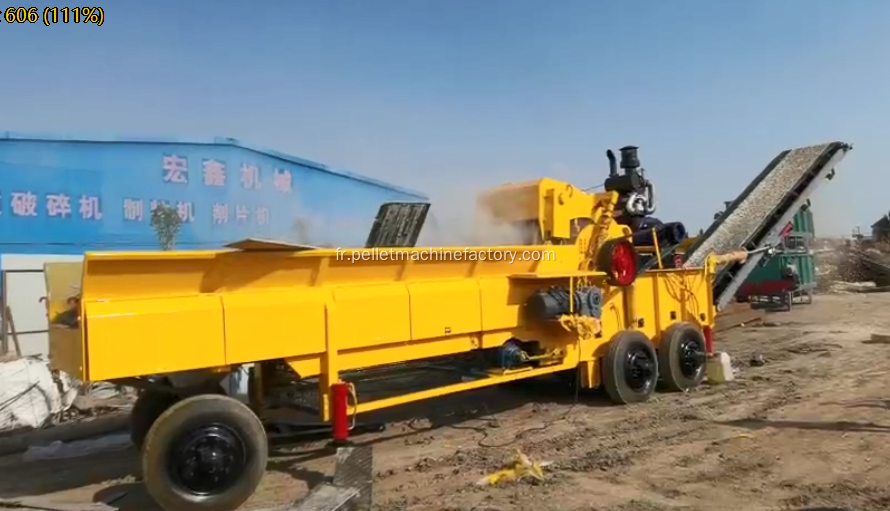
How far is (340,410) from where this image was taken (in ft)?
17.2

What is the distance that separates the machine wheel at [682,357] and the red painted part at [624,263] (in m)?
1.08

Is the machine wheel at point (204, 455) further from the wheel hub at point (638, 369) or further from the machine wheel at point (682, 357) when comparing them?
the machine wheel at point (682, 357)

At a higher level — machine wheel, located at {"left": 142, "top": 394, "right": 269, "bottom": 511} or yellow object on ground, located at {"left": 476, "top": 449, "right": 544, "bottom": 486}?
machine wheel, located at {"left": 142, "top": 394, "right": 269, "bottom": 511}

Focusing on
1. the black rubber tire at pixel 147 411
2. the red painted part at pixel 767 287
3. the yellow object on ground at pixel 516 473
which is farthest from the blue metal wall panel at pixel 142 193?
the red painted part at pixel 767 287

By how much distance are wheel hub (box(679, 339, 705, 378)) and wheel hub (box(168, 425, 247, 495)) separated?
17.4 ft

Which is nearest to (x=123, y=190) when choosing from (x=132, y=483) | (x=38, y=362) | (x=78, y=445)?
(x=38, y=362)

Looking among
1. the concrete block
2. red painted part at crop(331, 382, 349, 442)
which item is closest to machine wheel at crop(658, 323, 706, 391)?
the concrete block

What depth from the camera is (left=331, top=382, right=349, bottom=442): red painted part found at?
17.2 ft

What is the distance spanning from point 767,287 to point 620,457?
42.1ft

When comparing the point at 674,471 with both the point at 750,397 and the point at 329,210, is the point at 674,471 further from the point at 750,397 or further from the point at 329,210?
the point at 329,210

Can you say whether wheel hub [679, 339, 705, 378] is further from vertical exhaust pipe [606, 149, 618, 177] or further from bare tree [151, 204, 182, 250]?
bare tree [151, 204, 182, 250]

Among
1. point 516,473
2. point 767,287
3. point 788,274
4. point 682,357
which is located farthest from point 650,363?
point 767,287

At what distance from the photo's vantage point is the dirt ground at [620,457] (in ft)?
15.4

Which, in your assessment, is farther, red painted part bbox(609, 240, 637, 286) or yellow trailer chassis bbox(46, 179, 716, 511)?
red painted part bbox(609, 240, 637, 286)
